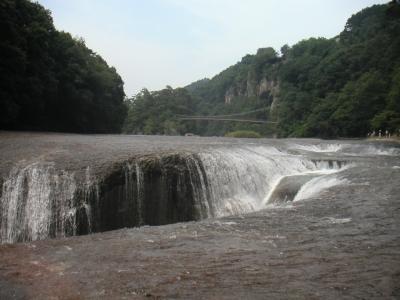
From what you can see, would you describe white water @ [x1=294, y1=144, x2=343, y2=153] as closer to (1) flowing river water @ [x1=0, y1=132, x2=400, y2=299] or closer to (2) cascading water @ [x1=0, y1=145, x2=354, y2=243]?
(1) flowing river water @ [x1=0, y1=132, x2=400, y2=299]

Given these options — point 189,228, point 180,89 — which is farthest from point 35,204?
point 180,89

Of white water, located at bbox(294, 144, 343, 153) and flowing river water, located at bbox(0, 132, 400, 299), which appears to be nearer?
flowing river water, located at bbox(0, 132, 400, 299)

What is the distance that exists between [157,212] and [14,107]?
57.4 ft

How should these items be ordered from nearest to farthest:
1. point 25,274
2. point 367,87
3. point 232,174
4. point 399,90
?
point 25,274 < point 232,174 < point 399,90 < point 367,87

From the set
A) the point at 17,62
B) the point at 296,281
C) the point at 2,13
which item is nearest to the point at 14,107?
the point at 17,62

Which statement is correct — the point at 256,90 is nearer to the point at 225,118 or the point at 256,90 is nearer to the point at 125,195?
the point at 225,118

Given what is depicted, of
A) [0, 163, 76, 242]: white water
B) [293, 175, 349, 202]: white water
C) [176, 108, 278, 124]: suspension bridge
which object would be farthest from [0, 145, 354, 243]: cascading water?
[176, 108, 278, 124]: suspension bridge

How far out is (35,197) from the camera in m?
10.6

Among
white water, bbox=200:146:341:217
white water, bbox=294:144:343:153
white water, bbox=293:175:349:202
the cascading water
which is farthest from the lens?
white water, bbox=294:144:343:153

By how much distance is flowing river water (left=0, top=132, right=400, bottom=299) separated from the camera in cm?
586

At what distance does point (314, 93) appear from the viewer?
7600 centimetres

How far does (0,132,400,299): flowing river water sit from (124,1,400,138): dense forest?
31.8 m

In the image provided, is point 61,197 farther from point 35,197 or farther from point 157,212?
point 157,212

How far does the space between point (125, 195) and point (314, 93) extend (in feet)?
227
